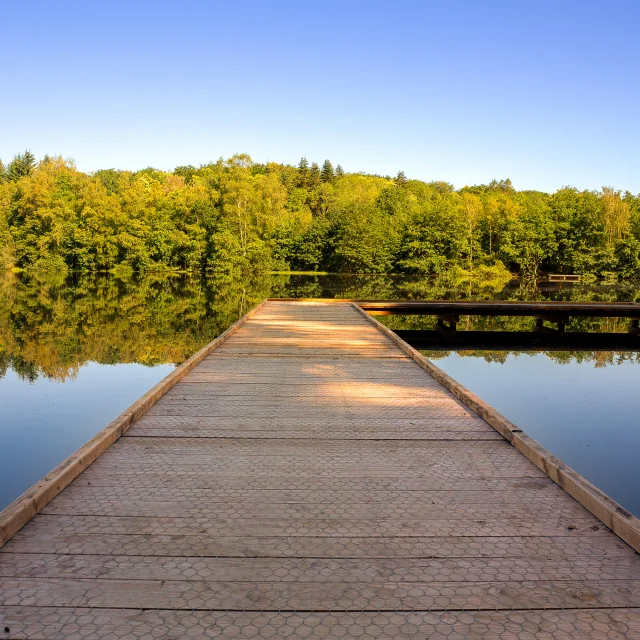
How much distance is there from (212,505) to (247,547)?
1.48 feet

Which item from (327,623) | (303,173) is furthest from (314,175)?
(327,623)

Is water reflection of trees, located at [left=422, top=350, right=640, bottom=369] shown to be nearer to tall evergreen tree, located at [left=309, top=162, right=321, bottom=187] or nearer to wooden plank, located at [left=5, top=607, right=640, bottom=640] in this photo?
wooden plank, located at [left=5, top=607, right=640, bottom=640]

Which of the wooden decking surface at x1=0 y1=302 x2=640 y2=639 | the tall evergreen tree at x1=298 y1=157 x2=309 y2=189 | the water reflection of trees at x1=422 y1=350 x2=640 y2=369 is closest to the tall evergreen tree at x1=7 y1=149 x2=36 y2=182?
the tall evergreen tree at x1=298 y1=157 x2=309 y2=189

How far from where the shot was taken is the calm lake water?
5758 millimetres

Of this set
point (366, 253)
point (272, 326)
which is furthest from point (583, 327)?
point (366, 253)

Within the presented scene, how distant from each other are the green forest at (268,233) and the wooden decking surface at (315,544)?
36347 millimetres

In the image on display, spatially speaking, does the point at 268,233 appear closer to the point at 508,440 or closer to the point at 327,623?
the point at 508,440

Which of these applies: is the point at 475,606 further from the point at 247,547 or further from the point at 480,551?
the point at 247,547

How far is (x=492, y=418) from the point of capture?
4.13 meters

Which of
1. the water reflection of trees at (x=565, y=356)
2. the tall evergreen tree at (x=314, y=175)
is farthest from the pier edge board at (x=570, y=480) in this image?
the tall evergreen tree at (x=314, y=175)

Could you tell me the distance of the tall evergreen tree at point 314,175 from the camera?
243ft

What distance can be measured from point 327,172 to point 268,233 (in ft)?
128

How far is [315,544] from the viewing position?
236 cm

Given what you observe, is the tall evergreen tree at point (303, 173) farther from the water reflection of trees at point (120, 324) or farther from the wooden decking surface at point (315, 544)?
the wooden decking surface at point (315, 544)
